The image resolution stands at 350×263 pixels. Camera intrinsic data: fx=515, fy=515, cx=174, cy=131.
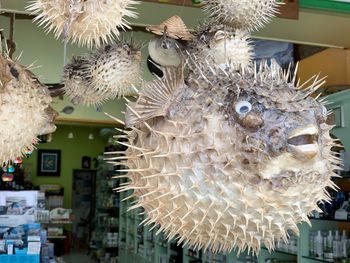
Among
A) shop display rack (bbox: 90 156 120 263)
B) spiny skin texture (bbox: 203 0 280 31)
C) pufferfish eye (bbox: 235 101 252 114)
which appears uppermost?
spiny skin texture (bbox: 203 0 280 31)

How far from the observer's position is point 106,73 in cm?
109

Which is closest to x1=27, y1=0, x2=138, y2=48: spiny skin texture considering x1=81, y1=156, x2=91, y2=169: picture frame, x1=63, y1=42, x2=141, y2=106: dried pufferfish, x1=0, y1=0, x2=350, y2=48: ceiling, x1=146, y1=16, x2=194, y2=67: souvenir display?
x1=146, y1=16, x2=194, y2=67: souvenir display

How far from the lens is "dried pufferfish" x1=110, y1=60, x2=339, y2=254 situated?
72 cm

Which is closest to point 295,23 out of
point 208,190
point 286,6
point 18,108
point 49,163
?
point 286,6

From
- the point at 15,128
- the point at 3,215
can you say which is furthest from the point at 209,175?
the point at 3,215

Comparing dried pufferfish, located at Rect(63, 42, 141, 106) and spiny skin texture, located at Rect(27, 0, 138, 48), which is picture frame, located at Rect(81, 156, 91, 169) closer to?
dried pufferfish, located at Rect(63, 42, 141, 106)

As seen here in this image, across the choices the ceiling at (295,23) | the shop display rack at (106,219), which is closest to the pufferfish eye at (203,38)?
the ceiling at (295,23)

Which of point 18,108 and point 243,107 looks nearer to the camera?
point 243,107

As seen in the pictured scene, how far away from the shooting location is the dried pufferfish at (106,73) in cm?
109

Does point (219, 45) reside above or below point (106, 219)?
above

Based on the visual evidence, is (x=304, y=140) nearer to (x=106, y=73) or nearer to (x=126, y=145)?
(x=126, y=145)

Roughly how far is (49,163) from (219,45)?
8.47m

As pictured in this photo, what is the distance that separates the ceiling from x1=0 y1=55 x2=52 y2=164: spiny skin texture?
102cm

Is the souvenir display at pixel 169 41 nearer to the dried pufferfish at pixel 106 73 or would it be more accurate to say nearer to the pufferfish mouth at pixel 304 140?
the dried pufferfish at pixel 106 73
